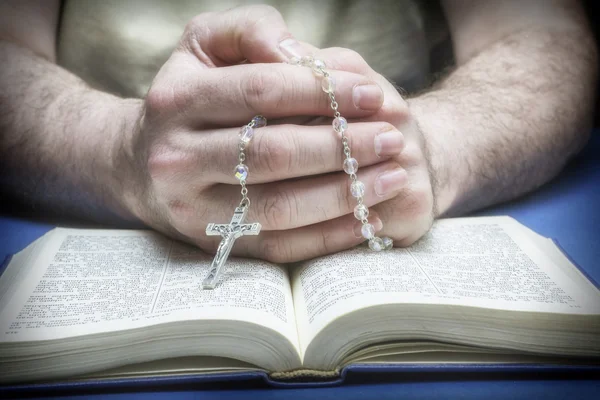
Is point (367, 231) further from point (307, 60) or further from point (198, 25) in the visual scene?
point (198, 25)

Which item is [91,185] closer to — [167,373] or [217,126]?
[217,126]

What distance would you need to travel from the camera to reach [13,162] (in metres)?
0.98

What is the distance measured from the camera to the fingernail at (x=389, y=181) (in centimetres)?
65

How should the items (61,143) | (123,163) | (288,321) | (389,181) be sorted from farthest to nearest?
(61,143)
(123,163)
(389,181)
(288,321)

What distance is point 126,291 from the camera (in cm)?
60

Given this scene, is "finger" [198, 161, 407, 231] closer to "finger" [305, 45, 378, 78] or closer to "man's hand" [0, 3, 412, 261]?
"man's hand" [0, 3, 412, 261]

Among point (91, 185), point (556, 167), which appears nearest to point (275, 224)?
point (91, 185)

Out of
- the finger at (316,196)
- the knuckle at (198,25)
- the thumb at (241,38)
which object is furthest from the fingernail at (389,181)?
the knuckle at (198,25)

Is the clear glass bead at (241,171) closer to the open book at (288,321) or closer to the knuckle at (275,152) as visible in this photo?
the knuckle at (275,152)

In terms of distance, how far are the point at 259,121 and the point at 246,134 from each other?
4 cm

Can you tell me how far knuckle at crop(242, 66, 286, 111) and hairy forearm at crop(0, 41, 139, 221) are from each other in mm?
287

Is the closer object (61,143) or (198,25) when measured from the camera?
(198,25)

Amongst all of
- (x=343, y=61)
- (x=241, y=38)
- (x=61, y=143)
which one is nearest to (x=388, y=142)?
(x=343, y=61)

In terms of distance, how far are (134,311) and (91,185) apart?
0.43m
